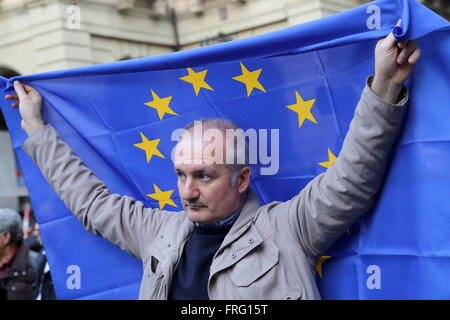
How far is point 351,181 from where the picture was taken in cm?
219

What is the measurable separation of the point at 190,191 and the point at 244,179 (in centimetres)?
23

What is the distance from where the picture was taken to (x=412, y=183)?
2.28 m

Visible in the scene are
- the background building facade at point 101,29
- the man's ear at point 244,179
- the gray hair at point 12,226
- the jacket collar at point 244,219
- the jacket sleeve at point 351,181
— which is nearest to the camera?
the jacket sleeve at point 351,181

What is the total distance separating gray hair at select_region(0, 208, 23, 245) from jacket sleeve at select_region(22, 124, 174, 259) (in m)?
1.09

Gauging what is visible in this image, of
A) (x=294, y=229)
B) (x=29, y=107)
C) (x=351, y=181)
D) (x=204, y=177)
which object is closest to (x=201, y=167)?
(x=204, y=177)

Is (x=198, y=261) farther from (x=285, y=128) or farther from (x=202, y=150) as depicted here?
(x=285, y=128)

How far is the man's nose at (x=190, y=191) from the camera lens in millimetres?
2342

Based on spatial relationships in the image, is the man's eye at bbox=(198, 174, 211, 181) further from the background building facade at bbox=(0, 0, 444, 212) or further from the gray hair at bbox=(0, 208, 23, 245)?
the background building facade at bbox=(0, 0, 444, 212)

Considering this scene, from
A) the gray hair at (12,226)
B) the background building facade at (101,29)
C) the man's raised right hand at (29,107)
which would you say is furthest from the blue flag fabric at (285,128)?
the background building facade at (101,29)

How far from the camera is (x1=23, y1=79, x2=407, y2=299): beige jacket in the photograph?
85.4 inches

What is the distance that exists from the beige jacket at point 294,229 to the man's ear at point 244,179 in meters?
0.05

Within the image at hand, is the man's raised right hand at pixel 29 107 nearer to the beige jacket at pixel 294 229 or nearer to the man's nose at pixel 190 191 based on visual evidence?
the beige jacket at pixel 294 229
